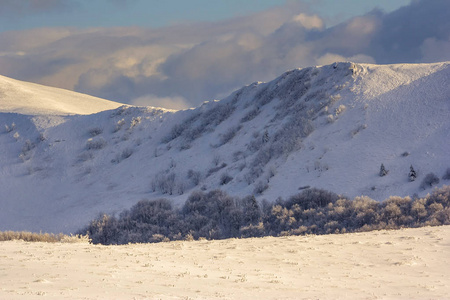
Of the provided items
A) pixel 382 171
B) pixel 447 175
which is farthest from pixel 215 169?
pixel 447 175

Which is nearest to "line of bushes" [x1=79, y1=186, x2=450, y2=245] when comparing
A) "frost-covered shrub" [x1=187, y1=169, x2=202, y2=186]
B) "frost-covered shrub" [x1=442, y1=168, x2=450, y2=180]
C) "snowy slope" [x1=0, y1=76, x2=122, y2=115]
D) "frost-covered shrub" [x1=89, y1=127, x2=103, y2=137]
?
"frost-covered shrub" [x1=442, y1=168, x2=450, y2=180]

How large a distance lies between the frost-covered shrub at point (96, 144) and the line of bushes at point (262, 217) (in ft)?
58.7

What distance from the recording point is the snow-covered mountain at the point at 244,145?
27469mm

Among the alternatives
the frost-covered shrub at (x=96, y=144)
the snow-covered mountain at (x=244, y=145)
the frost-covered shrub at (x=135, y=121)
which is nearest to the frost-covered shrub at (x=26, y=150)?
the snow-covered mountain at (x=244, y=145)

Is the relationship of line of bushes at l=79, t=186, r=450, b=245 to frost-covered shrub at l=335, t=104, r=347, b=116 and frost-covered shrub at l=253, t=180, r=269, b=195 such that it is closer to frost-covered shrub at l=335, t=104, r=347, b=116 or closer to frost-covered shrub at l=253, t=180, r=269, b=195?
frost-covered shrub at l=253, t=180, r=269, b=195

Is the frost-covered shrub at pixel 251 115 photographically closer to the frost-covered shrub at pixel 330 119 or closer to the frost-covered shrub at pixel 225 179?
the frost-covered shrub at pixel 330 119

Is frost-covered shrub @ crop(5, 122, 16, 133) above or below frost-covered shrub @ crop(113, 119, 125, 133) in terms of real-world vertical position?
above

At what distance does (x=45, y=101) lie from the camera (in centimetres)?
5931

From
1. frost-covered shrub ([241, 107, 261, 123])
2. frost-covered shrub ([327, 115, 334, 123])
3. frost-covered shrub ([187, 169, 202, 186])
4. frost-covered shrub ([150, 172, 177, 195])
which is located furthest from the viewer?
frost-covered shrub ([241, 107, 261, 123])

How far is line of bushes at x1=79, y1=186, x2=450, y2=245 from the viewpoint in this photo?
20.2m

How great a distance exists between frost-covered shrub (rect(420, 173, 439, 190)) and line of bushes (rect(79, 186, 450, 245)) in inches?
64.0

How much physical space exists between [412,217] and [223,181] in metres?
13.7

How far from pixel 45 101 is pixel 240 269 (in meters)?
53.8

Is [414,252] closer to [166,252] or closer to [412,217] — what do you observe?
[166,252]
